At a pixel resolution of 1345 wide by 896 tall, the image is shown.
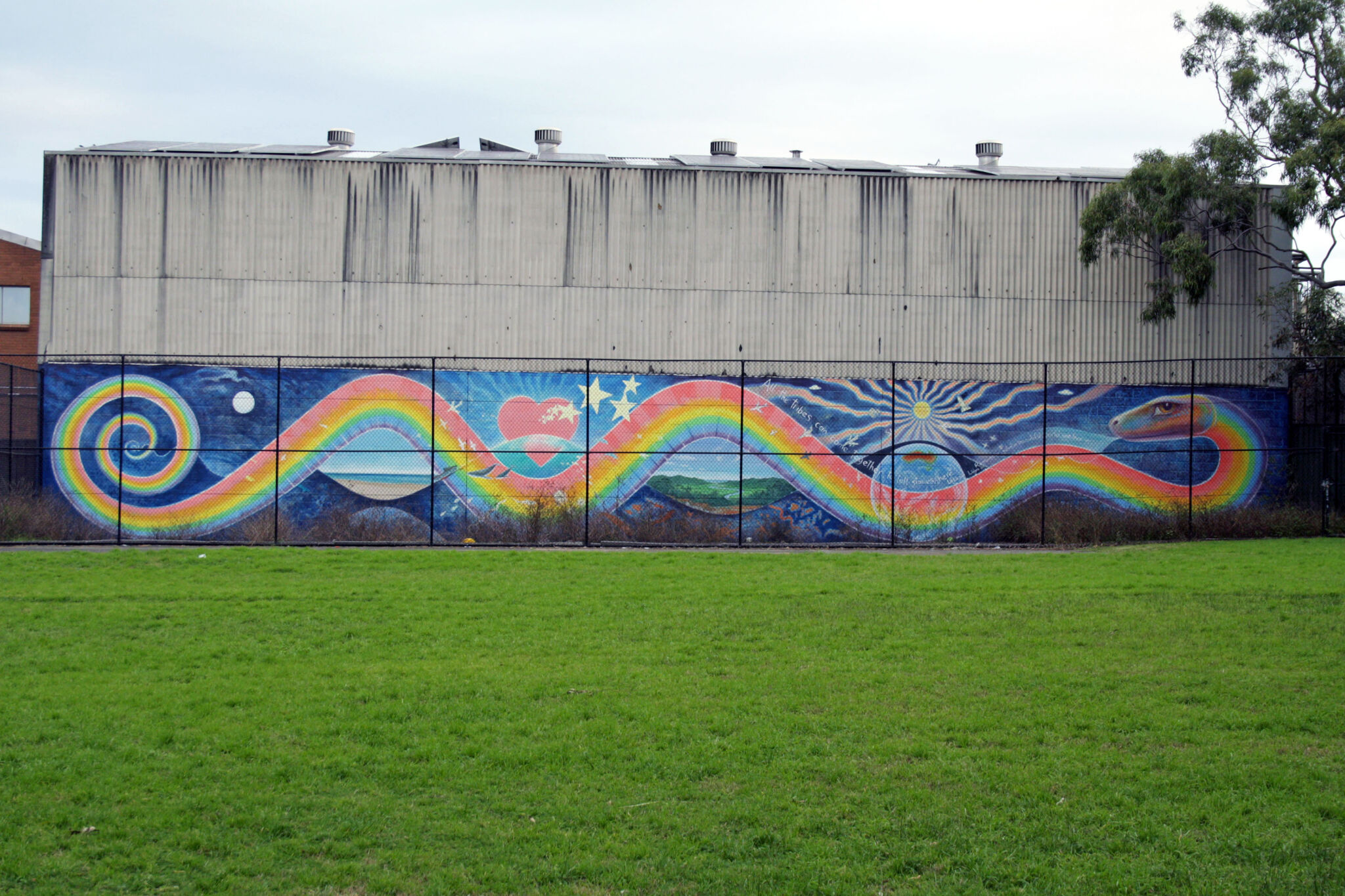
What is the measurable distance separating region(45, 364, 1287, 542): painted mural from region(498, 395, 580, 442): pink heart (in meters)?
0.04

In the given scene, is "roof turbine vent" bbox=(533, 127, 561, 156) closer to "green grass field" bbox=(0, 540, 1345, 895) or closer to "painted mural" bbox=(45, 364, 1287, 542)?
"painted mural" bbox=(45, 364, 1287, 542)

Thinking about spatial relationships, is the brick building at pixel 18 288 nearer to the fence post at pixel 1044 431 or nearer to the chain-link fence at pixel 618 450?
the chain-link fence at pixel 618 450

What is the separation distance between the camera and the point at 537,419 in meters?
23.7

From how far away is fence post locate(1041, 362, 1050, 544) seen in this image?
66.6 feet

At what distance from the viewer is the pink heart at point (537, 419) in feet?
77.6

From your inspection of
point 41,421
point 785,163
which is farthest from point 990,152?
point 41,421

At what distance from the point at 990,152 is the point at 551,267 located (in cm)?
1304

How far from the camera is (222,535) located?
73.9 feet

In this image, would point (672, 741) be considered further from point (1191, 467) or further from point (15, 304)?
point (15, 304)

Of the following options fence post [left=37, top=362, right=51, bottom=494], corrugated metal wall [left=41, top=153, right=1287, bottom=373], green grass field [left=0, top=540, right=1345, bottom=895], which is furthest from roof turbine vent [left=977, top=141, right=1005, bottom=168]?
fence post [left=37, top=362, right=51, bottom=494]

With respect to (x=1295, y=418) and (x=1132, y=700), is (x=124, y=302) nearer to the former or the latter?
(x=1132, y=700)

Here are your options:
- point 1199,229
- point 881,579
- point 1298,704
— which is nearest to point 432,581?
point 881,579

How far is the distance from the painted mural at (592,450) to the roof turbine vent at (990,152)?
8.30m

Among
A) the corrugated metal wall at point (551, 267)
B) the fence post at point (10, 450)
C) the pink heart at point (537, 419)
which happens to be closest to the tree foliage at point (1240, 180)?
the corrugated metal wall at point (551, 267)
